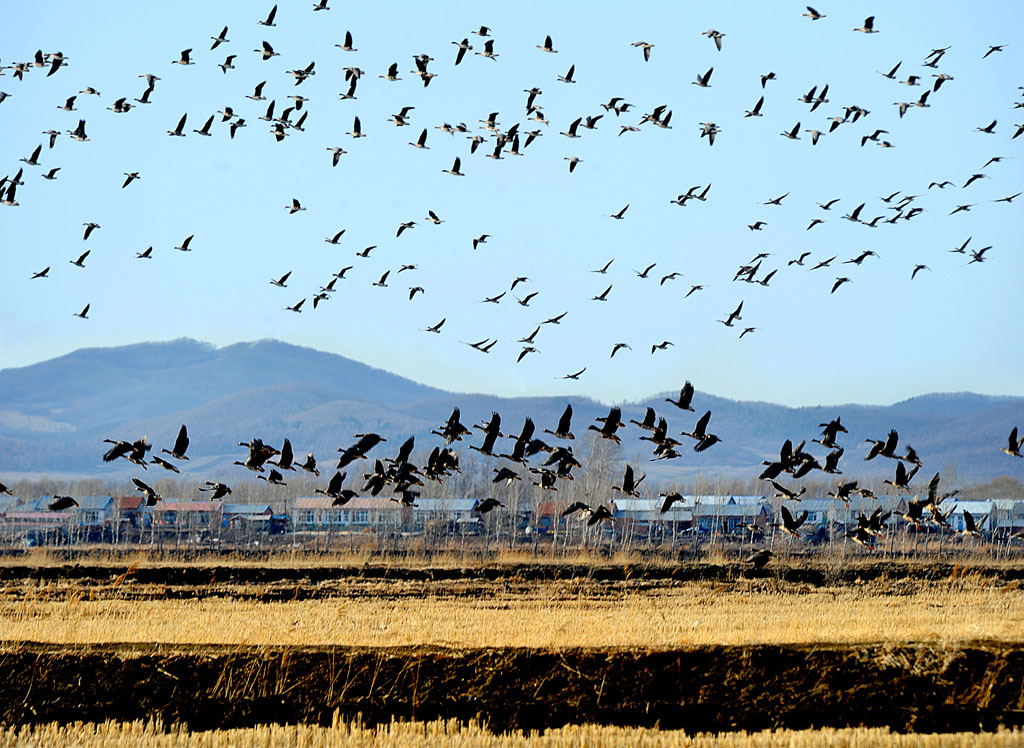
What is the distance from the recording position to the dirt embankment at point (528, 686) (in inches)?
769

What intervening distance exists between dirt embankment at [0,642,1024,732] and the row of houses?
85.6m

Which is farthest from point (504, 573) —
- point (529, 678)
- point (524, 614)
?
point (529, 678)

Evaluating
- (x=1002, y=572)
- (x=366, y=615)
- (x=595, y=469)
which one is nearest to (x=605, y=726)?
(x=366, y=615)

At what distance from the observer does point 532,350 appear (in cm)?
3122

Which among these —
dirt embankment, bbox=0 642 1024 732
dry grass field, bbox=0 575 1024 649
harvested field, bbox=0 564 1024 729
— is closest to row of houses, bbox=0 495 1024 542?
dry grass field, bbox=0 575 1024 649

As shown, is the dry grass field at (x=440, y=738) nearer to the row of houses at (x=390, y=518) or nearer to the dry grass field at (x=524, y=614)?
the dry grass field at (x=524, y=614)

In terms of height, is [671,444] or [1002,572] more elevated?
[671,444]

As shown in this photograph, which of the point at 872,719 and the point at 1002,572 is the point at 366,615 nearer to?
the point at 872,719

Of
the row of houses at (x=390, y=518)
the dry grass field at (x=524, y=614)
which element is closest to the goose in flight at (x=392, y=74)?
the dry grass field at (x=524, y=614)

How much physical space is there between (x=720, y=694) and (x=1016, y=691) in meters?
4.81

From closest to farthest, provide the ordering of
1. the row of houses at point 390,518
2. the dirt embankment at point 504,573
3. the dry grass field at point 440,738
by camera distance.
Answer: the dry grass field at point 440,738 < the dirt embankment at point 504,573 < the row of houses at point 390,518

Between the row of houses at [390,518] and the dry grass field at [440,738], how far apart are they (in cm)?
8783

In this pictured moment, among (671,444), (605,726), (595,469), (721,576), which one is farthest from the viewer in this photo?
(595,469)

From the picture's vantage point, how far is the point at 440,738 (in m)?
17.4
